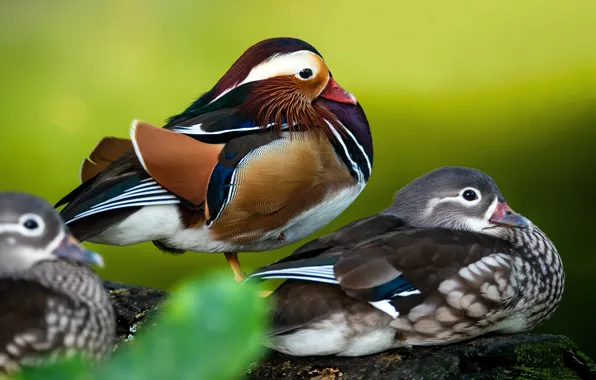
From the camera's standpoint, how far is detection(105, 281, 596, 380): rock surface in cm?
95

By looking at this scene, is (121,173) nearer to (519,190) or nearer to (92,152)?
(92,152)

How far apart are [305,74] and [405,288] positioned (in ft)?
1.69

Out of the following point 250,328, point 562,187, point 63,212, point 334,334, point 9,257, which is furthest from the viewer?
point 562,187

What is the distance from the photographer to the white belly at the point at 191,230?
1.15 m

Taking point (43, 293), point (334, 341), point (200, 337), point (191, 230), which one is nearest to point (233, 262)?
point (191, 230)

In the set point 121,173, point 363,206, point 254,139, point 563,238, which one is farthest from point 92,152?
point 563,238

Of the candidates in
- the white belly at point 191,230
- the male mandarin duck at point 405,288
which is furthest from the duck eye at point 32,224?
the white belly at point 191,230

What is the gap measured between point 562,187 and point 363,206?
0.60 m

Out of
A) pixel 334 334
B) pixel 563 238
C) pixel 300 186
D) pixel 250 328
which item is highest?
pixel 250 328

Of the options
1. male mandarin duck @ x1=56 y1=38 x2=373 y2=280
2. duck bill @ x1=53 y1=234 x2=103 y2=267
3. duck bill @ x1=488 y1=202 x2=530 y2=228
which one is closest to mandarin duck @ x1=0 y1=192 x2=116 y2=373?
duck bill @ x1=53 y1=234 x2=103 y2=267

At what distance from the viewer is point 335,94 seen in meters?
1.35

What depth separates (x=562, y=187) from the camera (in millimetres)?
2238

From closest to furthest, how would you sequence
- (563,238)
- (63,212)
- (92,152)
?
(63,212), (92,152), (563,238)

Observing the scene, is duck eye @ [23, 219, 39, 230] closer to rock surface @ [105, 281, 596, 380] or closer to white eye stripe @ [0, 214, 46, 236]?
white eye stripe @ [0, 214, 46, 236]
